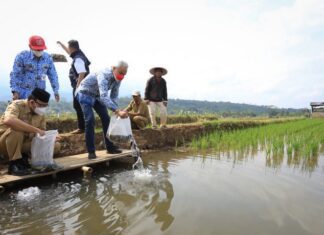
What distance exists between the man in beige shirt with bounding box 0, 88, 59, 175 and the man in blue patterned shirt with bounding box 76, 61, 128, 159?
692 mm

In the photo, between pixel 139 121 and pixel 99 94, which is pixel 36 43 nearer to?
pixel 99 94

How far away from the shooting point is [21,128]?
345 centimetres

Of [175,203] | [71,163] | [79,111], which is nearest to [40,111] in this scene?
[71,163]

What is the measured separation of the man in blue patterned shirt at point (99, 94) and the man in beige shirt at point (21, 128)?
2.27 ft

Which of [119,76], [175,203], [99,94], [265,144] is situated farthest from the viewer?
[265,144]

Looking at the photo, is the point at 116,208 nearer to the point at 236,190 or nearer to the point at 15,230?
the point at 15,230

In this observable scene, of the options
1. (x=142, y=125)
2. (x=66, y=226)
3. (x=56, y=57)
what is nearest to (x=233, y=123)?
(x=142, y=125)

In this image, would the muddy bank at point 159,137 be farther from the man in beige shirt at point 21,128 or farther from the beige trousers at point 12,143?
the beige trousers at point 12,143

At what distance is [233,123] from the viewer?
10.2 m

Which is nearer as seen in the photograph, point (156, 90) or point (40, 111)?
point (40, 111)

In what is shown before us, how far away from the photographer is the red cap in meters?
4.14

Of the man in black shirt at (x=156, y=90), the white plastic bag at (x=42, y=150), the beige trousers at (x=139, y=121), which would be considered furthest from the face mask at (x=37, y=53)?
the man in black shirt at (x=156, y=90)

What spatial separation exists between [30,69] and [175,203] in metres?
2.71

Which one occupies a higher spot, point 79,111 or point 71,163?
point 79,111
